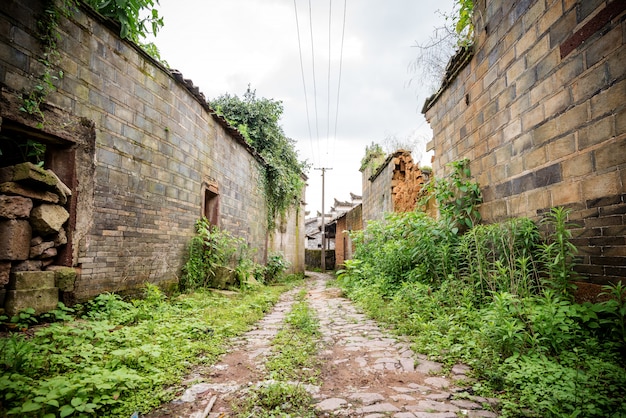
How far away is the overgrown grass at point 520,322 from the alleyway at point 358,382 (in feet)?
0.75

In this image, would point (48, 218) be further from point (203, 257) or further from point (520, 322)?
point (520, 322)

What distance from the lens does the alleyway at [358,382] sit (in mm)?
Answer: 2141

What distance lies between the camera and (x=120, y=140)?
4730mm

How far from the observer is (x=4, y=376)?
6.88ft

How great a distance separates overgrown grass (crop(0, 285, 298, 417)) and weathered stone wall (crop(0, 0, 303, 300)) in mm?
788

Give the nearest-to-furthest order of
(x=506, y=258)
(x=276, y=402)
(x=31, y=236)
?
1. (x=276, y=402)
2. (x=506, y=258)
3. (x=31, y=236)

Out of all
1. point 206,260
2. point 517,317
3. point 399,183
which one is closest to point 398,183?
point 399,183

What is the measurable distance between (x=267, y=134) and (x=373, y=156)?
462 cm

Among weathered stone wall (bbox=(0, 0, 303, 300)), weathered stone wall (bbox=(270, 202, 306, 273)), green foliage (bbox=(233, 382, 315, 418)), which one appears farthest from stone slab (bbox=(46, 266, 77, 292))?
weathered stone wall (bbox=(270, 202, 306, 273))

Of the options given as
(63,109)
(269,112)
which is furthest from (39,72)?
(269,112)

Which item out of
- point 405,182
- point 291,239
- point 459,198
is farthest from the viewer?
point 291,239

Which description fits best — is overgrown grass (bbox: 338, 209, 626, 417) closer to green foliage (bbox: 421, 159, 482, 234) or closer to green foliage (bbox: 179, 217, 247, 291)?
green foliage (bbox: 421, 159, 482, 234)

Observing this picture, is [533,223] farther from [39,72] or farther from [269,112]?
[269,112]

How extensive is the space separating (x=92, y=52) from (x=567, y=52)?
556 cm
